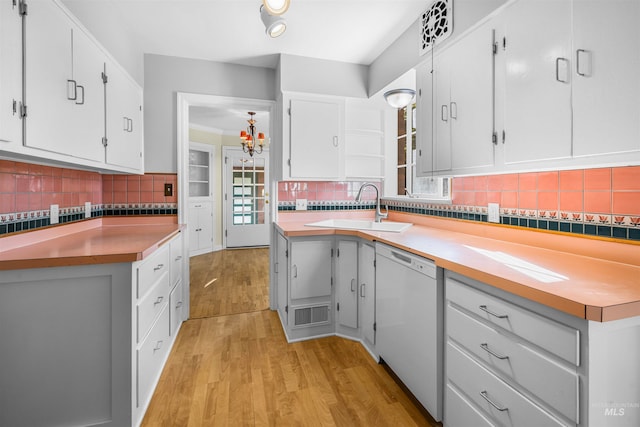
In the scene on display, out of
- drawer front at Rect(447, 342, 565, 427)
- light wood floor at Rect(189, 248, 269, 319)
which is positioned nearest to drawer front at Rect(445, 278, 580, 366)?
drawer front at Rect(447, 342, 565, 427)

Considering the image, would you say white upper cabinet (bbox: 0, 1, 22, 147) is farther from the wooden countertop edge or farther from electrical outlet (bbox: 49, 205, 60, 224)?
the wooden countertop edge

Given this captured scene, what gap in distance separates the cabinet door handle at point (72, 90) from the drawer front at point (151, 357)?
4.31 feet

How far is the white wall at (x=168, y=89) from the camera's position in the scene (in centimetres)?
263

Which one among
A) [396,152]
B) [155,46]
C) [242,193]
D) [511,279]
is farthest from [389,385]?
[242,193]

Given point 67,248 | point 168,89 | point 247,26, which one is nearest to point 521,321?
point 67,248

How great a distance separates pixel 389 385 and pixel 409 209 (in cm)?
149

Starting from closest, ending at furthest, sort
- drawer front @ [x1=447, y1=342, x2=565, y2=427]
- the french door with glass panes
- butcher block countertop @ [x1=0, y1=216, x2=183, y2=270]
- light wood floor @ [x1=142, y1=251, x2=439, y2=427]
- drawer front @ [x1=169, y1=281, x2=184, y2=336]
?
drawer front @ [x1=447, y1=342, x2=565, y2=427], butcher block countertop @ [x1=0, y1=216, x2=183, y2=270], light wood floor @ [x1=142, y1=251, x2=439, y2=427], drawer front @ [x1=169, y1=281, x2=184, y2=336], the french door with glass panes

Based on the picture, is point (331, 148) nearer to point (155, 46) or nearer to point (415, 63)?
point (415, 63)

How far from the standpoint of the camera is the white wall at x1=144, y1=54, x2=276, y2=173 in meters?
2.63

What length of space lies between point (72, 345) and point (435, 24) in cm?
266

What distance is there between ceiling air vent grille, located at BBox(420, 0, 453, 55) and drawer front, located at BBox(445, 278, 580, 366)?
1536 millimetres

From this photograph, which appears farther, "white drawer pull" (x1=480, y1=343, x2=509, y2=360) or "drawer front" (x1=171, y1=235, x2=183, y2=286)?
"drawer front" (x1=171, y1=235, x2=183, y2=286)

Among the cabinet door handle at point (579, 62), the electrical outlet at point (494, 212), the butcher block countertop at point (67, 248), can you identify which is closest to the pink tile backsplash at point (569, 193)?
the electrical outlet at point (494, 212)

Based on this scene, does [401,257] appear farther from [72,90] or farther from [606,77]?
[72,90]
